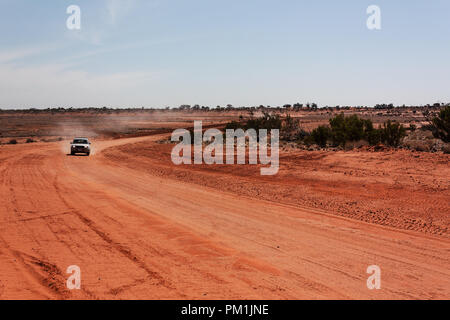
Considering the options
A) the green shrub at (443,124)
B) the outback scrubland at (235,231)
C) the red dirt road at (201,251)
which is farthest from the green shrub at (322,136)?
the red dirt road at (201,251)

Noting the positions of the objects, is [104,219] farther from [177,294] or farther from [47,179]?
[47,179]

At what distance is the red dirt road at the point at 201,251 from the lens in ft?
20.9

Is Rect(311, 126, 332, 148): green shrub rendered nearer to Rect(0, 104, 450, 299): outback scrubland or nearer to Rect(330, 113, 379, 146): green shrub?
Rect(330, 113, 379, 146): green shrub

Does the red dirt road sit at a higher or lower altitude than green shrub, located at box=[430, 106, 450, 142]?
lower

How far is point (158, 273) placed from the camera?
6938 millimetres

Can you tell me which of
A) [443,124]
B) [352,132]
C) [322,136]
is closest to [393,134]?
[443,124]

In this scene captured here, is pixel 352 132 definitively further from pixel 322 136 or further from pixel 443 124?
pixel 443 124

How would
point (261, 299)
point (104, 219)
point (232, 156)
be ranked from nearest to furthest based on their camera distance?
point (261, 299) < point (104, 219) < point (232, 156)

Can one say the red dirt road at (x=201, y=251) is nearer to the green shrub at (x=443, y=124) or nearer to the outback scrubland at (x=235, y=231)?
the outback scrubland at (x=235, y=231)

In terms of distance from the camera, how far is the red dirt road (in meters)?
6.37

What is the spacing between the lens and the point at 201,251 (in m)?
8.34

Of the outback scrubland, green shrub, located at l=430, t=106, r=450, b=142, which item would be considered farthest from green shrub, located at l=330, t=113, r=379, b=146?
the outback scrubland

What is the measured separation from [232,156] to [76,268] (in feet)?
67.0
